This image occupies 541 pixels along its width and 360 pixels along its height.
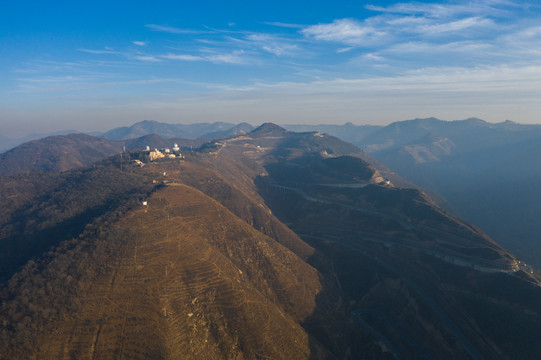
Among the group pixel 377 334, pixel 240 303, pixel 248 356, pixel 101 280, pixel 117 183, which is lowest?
pixel 377 334

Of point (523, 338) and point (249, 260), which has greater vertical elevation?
point (249, 260)

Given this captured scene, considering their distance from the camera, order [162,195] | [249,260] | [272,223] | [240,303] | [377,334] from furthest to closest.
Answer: [272,223], [162,195], [249,260], [377,334], [240,303]

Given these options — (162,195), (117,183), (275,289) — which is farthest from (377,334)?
(117,183)

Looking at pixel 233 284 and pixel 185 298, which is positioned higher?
pixel 185 298

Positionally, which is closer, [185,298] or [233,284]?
[185,298]

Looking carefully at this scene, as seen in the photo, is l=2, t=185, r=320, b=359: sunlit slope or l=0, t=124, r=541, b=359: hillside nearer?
l=2, t=185, r=320, b=359: sunlit slope

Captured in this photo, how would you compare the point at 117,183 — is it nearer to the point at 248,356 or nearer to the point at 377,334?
the point at 248,356

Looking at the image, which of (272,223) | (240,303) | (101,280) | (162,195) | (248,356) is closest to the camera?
(248,356)

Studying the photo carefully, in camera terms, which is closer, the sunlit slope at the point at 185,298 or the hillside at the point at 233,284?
the sunlit slope at the point at 185,298
